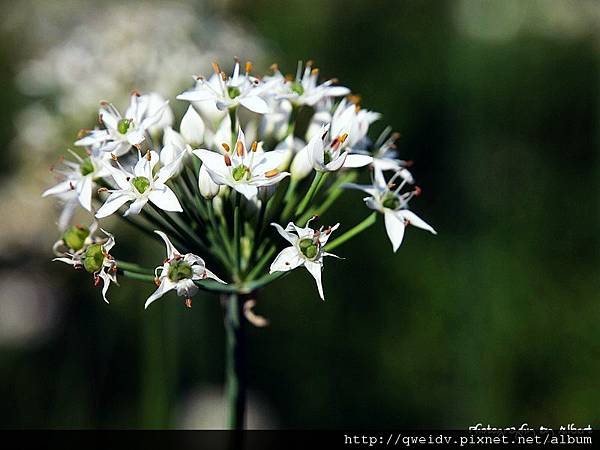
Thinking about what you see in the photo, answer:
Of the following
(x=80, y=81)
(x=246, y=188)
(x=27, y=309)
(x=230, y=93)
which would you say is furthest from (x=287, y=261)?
(x=27, y=309)

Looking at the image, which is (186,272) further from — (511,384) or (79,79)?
(511,384)

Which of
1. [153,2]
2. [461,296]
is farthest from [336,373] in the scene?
[153,2]

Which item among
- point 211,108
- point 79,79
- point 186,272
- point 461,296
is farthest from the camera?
point 461,296

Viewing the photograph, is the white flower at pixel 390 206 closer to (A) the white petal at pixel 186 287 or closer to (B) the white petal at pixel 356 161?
(B) the white petal at pixel 356 161

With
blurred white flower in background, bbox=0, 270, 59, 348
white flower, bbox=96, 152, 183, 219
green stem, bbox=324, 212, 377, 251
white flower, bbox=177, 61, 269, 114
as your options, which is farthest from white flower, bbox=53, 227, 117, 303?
blurred white flower in background, bbox=0, 270, 59, 348

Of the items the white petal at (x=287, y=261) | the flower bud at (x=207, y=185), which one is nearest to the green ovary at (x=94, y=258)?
the flower bud at (x=207, y=185)

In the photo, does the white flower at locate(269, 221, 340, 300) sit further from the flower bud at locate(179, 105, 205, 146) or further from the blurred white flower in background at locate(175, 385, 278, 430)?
the blurred white flower in background at locate(175, 385, 278, 430)
